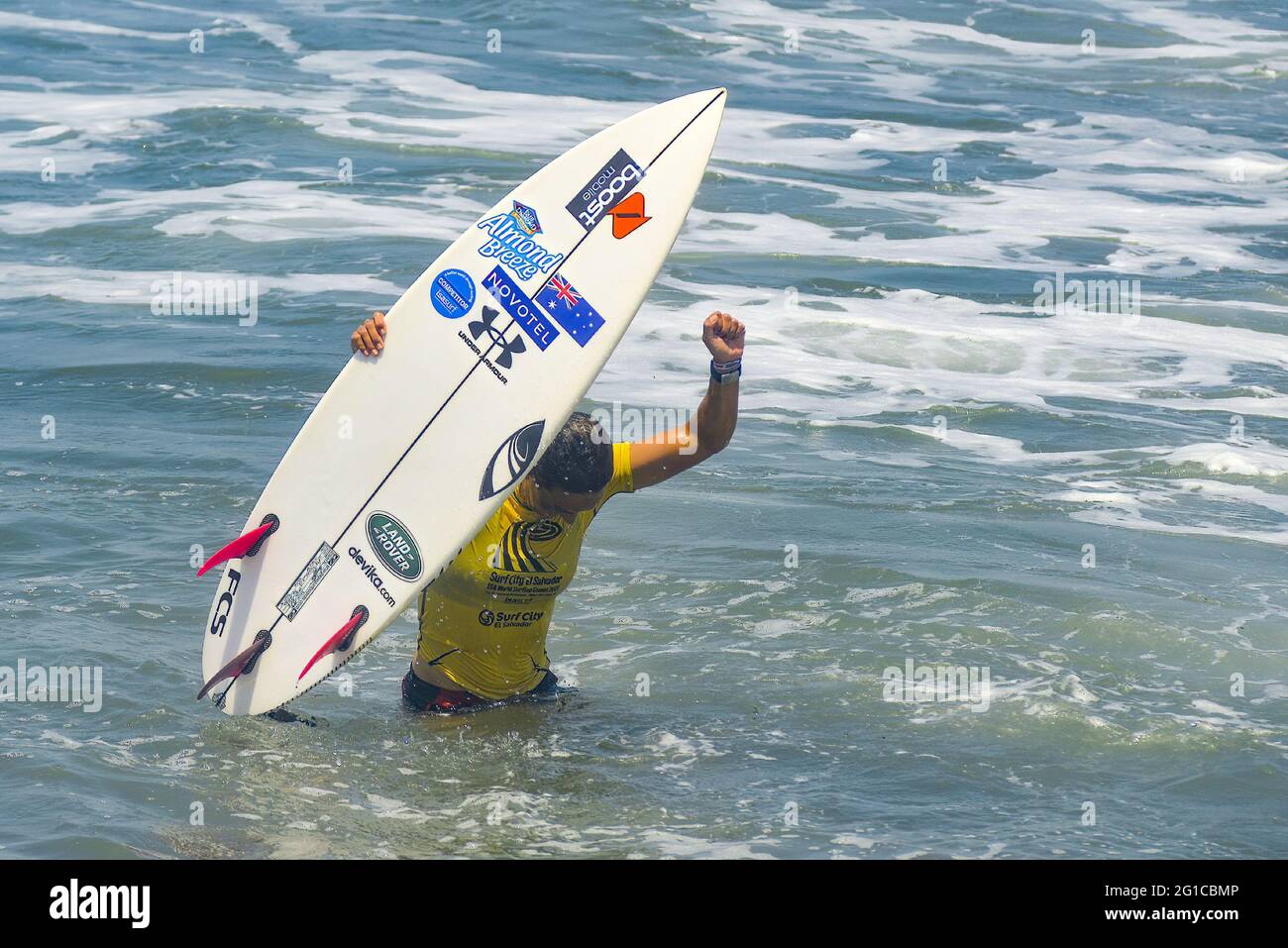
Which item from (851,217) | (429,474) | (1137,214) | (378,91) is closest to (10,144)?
(378,91)

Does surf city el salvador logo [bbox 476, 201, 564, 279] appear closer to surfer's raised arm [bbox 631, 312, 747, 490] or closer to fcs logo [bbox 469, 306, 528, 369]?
fcs logo [bbox 469, 306, 528, 369]

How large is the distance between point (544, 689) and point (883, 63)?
18.5 m

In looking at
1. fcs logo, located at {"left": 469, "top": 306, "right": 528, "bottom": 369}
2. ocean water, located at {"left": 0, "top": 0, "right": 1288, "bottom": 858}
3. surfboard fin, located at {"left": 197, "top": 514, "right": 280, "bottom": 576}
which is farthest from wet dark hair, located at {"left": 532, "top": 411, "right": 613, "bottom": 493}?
surfboard fin, located at {"left": 197, "top": 514, "right": 280, "bottom": 576}

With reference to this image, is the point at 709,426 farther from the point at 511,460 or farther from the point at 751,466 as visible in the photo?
the point at 751,466

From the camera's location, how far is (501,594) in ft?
15.6

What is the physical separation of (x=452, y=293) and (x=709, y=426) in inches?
42.4

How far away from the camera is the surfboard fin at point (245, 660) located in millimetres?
5031

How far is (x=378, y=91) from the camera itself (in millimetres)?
18781

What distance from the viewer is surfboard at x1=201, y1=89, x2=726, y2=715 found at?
4.94 metres

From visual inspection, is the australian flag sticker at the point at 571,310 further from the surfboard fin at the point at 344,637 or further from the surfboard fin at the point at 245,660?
the surfboard fin at the point at 245,660

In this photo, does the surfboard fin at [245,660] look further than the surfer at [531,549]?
Yes

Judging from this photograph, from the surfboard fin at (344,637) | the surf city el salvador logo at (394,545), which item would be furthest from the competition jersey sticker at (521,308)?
the surfboard fin at (344,637)

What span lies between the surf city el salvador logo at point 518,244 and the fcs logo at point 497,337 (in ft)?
0.55

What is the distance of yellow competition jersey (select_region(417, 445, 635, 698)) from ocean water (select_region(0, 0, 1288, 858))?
22 centimetres
